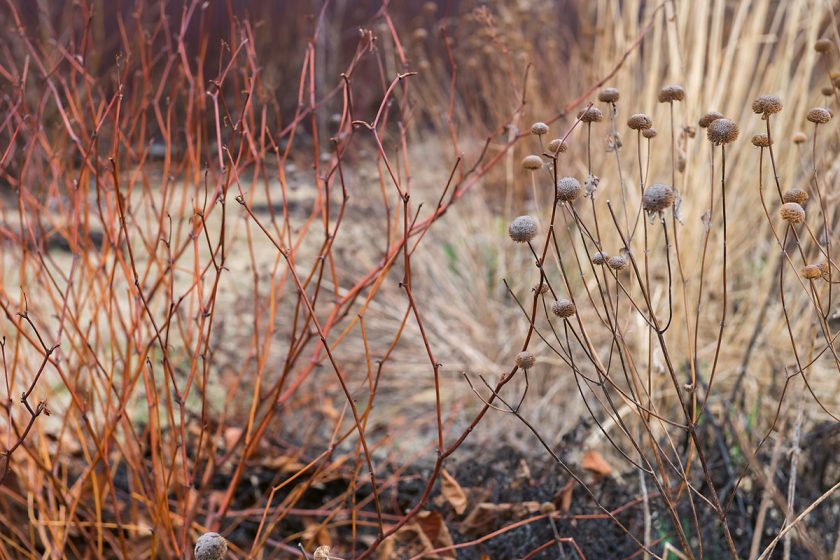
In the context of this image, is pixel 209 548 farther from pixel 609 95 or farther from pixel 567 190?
pixel 609 95

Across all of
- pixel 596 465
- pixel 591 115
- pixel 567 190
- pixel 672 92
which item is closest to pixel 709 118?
pixel 672 92

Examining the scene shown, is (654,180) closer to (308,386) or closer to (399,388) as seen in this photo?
(399,388)

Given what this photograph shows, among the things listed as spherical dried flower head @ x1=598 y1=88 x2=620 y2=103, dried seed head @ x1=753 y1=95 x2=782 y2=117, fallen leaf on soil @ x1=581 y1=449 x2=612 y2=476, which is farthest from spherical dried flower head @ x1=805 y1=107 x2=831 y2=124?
fallen leaf on soil @ x1=581 y1=449 x2=612 y2=476

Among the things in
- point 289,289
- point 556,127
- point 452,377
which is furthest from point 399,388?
point 556,127

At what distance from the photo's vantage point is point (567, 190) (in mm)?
970

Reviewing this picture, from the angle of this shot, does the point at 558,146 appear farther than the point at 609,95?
No

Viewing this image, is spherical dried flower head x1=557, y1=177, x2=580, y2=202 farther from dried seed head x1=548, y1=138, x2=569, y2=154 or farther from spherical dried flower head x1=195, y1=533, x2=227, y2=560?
spherical dried flower head x1=195, y1=533, x2=227, y2=560

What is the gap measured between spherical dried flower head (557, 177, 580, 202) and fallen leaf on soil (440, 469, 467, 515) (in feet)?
2.58

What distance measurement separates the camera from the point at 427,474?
1.97m

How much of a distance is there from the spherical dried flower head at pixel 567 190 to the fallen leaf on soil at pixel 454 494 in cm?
79

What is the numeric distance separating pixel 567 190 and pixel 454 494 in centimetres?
87

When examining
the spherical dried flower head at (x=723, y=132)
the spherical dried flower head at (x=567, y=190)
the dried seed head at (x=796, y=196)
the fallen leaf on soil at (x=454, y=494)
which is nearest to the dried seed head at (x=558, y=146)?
the spherical dried flower head at (x=567, y=190)

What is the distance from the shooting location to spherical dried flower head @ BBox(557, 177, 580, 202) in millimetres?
961

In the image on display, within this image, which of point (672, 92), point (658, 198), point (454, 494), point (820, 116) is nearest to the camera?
point (658, 198)
